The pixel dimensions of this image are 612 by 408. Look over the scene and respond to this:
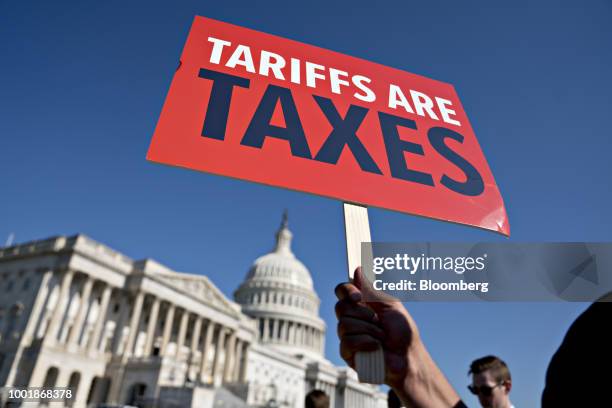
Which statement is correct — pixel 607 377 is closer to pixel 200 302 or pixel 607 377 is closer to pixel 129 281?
pixel 129 281

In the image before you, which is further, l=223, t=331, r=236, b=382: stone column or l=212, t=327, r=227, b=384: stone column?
l=223, t=331, r=236, b=382: stone column

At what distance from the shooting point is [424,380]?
81.2 inches

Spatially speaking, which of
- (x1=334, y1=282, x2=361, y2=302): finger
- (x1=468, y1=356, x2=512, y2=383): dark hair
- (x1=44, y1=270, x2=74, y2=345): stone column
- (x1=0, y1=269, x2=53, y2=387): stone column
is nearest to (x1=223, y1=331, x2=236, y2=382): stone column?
(x1=44, y1=270, x2=74, y2=345): stone column

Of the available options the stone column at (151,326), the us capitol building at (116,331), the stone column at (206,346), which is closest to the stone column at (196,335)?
the us capitol building at (116,331)

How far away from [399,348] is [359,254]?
0.51 m

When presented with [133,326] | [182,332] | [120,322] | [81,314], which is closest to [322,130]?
[81,314]

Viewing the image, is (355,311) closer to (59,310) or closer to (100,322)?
(59,310)

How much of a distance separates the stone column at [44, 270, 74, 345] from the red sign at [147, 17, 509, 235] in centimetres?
4213

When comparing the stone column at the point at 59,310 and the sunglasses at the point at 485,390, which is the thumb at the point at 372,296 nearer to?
the sunglasses at the point at 485,390

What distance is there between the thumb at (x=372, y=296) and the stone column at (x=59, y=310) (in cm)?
4291

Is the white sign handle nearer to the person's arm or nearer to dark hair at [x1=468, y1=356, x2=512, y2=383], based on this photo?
the person's arm

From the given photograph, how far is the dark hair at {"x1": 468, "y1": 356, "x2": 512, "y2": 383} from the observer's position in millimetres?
4102

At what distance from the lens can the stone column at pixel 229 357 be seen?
178ft

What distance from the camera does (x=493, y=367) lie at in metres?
4.16
